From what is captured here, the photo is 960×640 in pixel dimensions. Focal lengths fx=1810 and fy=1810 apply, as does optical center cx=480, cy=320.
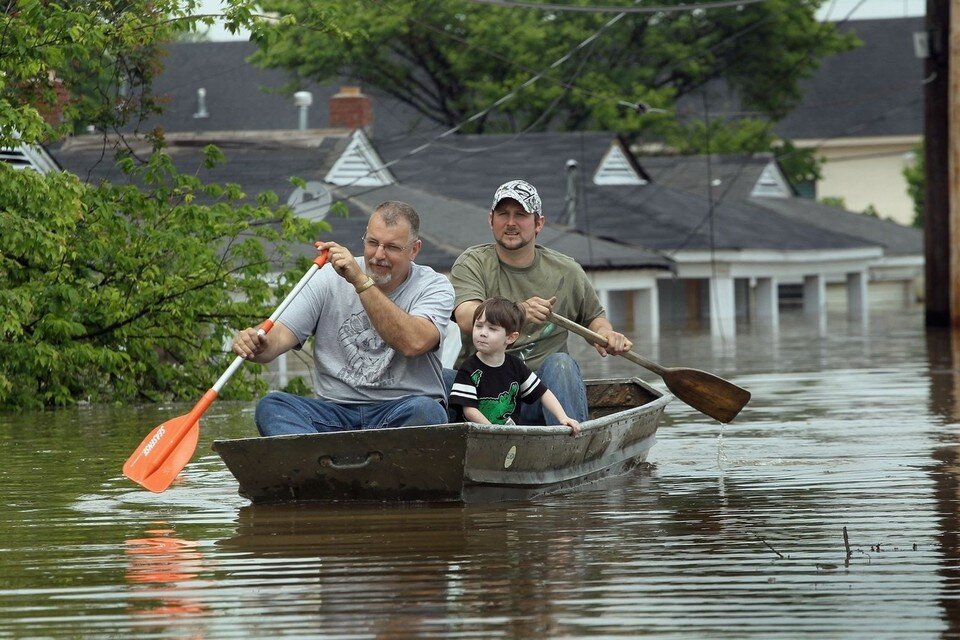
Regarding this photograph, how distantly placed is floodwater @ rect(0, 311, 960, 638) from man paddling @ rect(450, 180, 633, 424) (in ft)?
2.06

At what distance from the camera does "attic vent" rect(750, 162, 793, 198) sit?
53.4 m

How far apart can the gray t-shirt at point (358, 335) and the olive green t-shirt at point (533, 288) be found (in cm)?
80

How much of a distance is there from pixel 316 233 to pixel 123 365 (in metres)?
2.11

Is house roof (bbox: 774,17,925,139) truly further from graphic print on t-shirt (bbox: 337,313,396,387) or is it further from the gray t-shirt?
graphic print on t-shirt (bbox: 337,313,396,387)

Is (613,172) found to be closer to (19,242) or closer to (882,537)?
(19,242)

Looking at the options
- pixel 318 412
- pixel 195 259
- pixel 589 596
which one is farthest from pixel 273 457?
pixel 195 259

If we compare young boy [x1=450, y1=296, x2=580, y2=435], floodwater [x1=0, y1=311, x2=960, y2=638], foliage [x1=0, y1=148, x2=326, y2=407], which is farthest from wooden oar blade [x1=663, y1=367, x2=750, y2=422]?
foliage [x1=0, y1=148, x2=326, y2=407]

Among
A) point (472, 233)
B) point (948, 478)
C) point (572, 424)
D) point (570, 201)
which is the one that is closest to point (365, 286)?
point (572, 424)

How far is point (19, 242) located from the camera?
46.1 feet

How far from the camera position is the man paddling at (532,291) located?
9.72 m

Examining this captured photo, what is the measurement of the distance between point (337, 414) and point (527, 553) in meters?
2.07

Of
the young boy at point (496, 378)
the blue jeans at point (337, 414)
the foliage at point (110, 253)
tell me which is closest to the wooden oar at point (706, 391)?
the young boy at point (496, 378)

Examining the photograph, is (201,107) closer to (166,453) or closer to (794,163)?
(794,163)

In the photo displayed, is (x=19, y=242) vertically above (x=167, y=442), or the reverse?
(x=19, y=242)
